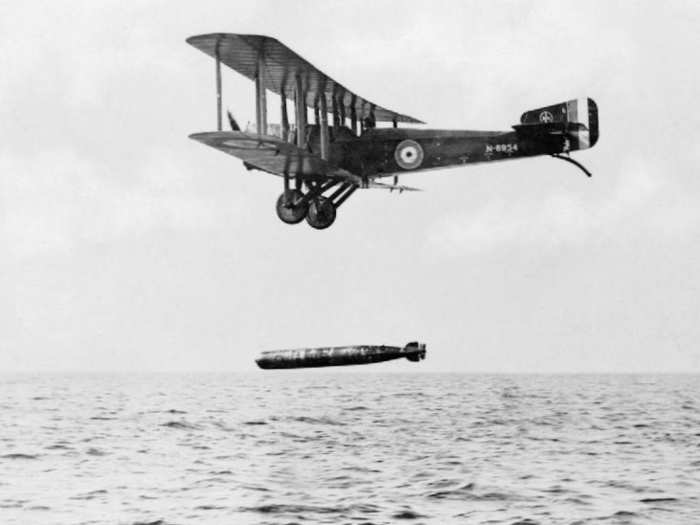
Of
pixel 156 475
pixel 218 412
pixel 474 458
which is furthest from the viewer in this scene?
pixel 218 412

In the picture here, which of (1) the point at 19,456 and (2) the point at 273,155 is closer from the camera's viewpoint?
(2) the point at 273,155

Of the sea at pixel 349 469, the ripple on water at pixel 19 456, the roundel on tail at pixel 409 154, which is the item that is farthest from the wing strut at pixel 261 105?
the ripple on water at pixel 19 456

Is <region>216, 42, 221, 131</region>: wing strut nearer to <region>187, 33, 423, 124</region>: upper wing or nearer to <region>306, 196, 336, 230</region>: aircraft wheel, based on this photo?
<region>187, 33, 423, 124</region>: upper wing

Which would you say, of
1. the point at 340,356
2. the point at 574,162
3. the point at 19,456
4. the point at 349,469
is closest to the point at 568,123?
the point at 574,162

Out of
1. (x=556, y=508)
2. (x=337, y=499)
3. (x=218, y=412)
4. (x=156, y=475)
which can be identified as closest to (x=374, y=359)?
(x=337, y=499)

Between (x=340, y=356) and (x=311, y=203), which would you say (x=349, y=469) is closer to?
(x=340, y=356)

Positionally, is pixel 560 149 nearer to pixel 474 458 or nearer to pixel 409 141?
pixel 409 141

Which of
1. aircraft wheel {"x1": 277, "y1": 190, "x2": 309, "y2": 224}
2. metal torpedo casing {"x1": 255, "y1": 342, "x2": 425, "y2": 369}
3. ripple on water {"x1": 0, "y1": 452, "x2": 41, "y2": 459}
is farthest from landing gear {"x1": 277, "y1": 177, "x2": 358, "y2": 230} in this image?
ripple on water {"x1": 0, "y1": 452, "x2": 41, "y2": 459}
